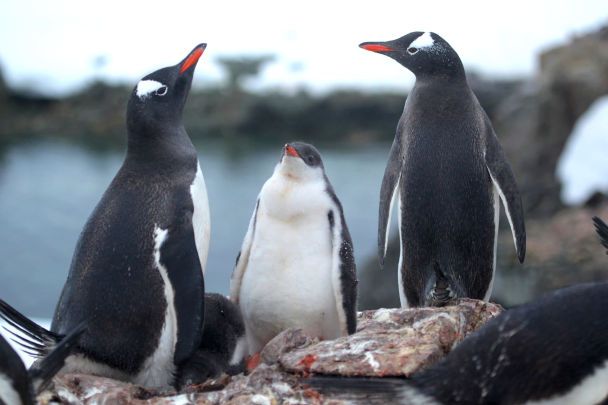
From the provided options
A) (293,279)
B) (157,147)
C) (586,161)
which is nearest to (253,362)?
(293,279)

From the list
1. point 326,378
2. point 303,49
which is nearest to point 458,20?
point 303,49

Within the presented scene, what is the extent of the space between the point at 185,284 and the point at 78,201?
44.3 feet

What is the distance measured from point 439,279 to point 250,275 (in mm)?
1172

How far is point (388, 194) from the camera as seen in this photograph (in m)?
5.67

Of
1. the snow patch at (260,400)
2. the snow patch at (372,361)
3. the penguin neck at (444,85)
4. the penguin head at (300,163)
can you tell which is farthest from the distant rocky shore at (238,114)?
the snow patch at (260,400)

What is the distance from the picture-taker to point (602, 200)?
37.7ft

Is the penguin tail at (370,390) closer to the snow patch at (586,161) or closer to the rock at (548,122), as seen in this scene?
the snow patch at (586,161)

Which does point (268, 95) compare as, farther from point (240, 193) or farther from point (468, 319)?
point (468, 319)

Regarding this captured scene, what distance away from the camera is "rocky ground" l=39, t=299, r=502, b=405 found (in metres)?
3.91

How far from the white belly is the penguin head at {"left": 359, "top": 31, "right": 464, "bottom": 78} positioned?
4.90ft

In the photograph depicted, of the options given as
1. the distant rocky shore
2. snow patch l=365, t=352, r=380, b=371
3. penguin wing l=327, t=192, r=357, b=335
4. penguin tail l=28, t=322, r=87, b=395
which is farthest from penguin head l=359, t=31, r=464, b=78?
the distant rocky shore

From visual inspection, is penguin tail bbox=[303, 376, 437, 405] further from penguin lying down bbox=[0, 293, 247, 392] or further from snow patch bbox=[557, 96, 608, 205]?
snow patch bbox=[557, 96, 608, 205]

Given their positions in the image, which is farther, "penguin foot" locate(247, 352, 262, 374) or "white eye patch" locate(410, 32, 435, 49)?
"white eye patch" locate(410, 32, 435, 49)

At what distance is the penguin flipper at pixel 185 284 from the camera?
423cm
